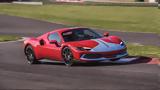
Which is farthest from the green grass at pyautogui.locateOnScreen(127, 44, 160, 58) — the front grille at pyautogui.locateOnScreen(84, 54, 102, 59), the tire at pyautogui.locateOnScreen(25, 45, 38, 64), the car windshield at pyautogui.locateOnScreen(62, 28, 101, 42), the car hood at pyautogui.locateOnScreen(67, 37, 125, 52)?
the tire at pyautogui.locateOnScreen(25, 45, 38, 64)

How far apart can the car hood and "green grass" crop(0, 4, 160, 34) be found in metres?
18.6

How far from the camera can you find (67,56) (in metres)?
18.5

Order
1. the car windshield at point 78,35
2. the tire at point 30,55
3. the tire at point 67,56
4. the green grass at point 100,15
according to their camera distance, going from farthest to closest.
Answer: the green grass at point 100,15, the tire at point 30,55, the car windshield at point 78,35, the tire at point 67,56

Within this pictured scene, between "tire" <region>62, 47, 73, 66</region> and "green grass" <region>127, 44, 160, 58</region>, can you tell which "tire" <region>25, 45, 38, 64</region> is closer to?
"tire" <region>62, 47, 73, 66</region>

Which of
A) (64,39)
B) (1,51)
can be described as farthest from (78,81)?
(1,51)

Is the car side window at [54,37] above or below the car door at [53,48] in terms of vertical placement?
above

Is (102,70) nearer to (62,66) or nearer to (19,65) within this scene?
(62,66)

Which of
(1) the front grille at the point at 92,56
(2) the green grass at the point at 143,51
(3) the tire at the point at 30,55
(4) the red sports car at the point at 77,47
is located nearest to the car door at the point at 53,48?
(4) the red sports car at the point at 77,47

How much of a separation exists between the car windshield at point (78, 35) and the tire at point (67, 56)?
502 mm

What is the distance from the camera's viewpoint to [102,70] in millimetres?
16828

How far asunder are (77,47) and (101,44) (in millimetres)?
784

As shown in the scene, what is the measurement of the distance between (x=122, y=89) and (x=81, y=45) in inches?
204

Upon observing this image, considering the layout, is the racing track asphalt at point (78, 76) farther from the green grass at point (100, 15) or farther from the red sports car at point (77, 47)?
the green grass at point (100, 15)

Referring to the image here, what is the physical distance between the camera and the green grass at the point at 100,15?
41531 mm
